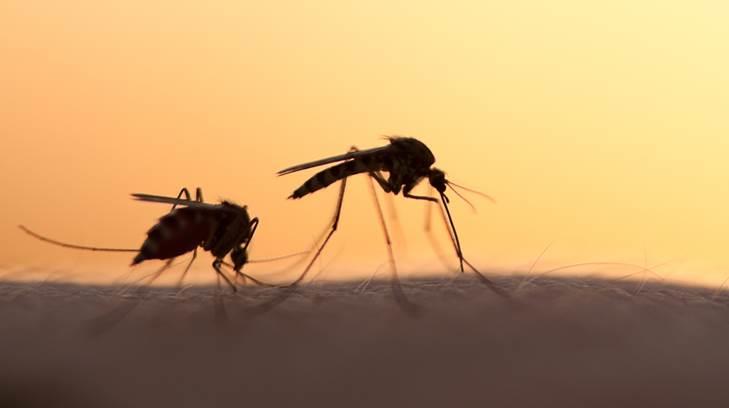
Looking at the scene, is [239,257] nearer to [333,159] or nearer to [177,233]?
[177,233]

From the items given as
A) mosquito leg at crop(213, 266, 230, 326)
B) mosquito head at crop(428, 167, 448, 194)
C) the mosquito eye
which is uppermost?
mosquito head at crop(428, 167, 448, 194)

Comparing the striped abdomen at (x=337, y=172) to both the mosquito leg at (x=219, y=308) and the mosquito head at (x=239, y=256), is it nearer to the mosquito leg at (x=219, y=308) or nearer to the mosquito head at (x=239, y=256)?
the mosquito head at (x=239, y=256)

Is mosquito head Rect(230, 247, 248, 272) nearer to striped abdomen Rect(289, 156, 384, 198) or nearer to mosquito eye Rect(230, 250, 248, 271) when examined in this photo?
mosquito eye Rect(230, 250, 248, 271)

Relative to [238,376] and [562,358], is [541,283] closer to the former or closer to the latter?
[562,358]

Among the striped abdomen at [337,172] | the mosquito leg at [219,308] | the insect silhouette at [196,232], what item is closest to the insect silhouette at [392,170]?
the striped abdomen at [337,172]

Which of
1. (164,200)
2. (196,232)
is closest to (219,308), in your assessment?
(164,200)

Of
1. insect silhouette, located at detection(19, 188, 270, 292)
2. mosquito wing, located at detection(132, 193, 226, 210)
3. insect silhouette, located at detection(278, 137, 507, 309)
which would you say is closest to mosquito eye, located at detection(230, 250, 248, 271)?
insect silhouette, located at detection(19, 188, 270, 292)
